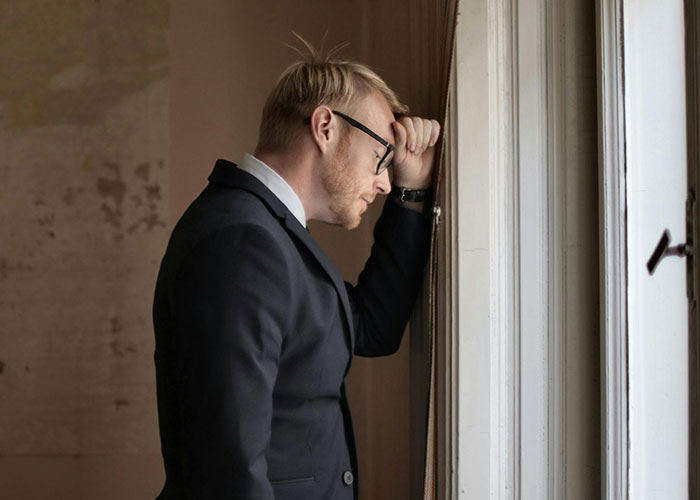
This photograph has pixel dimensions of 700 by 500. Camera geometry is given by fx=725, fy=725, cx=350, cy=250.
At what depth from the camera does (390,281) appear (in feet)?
5.58

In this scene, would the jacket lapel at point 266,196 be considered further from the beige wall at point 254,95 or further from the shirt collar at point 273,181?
the beige wall at point 254,95

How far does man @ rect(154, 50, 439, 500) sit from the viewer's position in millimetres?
1154

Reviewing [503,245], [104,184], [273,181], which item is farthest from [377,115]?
[104,184]

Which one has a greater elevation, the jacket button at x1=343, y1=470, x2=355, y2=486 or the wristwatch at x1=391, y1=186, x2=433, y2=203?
the wristwatch at x1=391, y1=186, x2=433, y2=203

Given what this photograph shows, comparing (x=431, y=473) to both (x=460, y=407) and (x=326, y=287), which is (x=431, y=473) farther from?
(x=326, y=287)

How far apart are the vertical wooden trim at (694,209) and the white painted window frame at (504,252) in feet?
1.15

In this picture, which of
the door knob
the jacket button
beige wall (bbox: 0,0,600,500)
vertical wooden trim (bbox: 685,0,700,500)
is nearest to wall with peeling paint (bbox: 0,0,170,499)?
beige wall (bbox: 0,0,600,500)

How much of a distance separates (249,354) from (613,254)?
0.67 m

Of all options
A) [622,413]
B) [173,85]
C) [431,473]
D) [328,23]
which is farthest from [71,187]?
[622,413]

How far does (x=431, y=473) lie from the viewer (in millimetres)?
1553

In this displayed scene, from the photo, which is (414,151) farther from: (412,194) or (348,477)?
(348,477)

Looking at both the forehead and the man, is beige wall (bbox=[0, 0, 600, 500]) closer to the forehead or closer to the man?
the man

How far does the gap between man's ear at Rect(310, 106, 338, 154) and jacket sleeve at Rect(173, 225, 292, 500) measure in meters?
0.32

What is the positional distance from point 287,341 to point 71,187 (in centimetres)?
159
